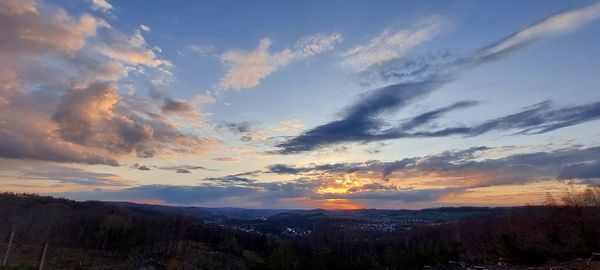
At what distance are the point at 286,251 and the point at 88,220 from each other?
121m

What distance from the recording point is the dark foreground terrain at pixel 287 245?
23.5 meters

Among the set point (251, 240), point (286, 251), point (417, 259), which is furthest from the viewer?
point (251, 240)

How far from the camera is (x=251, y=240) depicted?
6767 inches

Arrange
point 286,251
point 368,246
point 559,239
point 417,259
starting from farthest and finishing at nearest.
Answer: point 368,246, point 286,251, point 417,259, point 559,239

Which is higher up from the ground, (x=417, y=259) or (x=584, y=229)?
(x=584, y=229)

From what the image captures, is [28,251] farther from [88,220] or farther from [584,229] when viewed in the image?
[584,229]

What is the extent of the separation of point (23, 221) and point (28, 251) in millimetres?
34342

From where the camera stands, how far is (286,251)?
4716 cm

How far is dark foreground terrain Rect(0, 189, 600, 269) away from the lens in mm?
23516

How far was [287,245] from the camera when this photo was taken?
173 ft

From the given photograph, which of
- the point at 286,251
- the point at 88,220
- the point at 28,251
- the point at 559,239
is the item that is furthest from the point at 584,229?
the point at 88,220

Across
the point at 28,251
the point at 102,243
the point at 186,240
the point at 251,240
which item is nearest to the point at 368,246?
the point at 251,240

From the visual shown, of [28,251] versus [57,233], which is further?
[57,233]

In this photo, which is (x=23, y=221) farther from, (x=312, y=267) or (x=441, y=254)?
(x=441, y=254)
